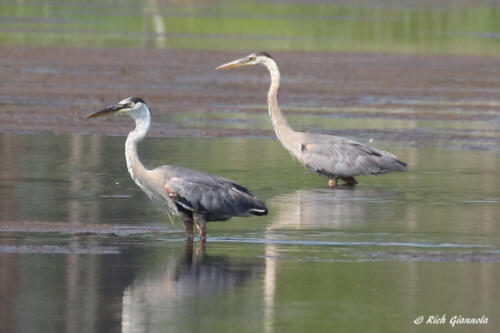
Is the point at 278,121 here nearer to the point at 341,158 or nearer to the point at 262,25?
the point at 341,158

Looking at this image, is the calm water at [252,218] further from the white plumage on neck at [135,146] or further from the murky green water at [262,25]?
the murky green water at [262,25]

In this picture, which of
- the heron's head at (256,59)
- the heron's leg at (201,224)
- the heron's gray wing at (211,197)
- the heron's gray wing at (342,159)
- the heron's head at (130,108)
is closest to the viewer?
the heron's gray wing at (211,197)

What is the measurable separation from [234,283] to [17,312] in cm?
183

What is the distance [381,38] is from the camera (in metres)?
41.2

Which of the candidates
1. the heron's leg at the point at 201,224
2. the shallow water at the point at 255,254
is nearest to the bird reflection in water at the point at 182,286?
the shallow water at the point at 255,254

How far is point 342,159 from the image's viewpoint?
52.0 ft

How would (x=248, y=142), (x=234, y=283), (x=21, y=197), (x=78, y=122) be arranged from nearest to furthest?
(x=234, y=283)
(x=21, y=197)
(x=248, y=142)
(x=78, y=122)

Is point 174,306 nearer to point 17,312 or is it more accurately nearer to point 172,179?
point 17,312

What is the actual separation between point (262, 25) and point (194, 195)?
35.0 m

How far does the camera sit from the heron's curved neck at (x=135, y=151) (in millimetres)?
11602

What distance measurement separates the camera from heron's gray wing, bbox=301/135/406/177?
1582cm

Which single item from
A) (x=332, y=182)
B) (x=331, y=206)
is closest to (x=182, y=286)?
(x=331, y=206)

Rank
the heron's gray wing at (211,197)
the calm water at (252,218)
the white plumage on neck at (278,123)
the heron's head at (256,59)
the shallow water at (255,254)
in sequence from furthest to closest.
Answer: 1. the heron's head at (256,59)
2. the white plumage on neck at (278,123)
3. the heron's gray wing at (211,197)
4. the calm water at (252,218)
5. the shallow water at (255,254)

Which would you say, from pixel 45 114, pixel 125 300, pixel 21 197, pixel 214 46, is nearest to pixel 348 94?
pixel 45 114
